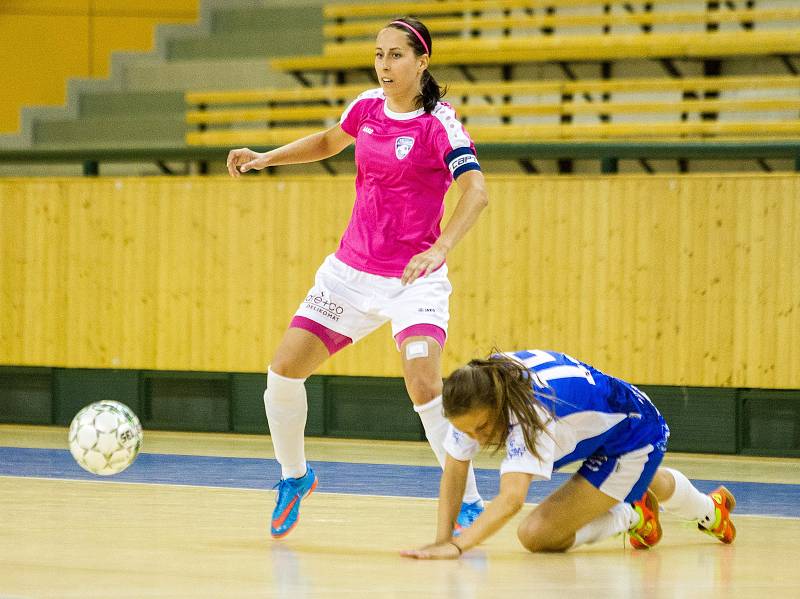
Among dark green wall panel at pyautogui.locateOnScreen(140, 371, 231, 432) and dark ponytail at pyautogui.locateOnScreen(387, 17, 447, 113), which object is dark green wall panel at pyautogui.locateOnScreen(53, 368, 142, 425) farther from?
dark ponytail at pyautogui.locateOnScreen(387, 17, 447, 113)

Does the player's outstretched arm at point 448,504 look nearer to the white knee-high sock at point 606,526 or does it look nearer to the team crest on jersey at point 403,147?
the white knee-high sock at point 606,526

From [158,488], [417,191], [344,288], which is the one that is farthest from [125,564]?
[158,488]

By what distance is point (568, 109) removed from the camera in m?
10.5

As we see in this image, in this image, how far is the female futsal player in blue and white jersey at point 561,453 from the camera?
13.6ft

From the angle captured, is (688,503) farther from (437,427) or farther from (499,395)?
(499,395)

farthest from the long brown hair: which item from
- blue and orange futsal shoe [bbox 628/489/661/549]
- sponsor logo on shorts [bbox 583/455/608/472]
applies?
blue and orange futsal shoe [bbox 628/489/661/549]

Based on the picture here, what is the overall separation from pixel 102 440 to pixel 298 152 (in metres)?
1.58

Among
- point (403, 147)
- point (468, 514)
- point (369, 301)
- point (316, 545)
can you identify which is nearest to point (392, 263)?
point (369, 301)

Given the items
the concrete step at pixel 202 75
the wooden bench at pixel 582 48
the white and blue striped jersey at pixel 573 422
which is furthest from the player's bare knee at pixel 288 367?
the concrete step at pixel 202 75

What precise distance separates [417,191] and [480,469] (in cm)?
322

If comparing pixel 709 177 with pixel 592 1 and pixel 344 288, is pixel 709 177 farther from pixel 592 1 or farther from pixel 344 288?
pixel 344 288

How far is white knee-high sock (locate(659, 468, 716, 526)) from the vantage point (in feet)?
16.0

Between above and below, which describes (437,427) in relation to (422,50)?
below

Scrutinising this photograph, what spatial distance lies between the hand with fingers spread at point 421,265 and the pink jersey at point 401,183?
1.36 ft
